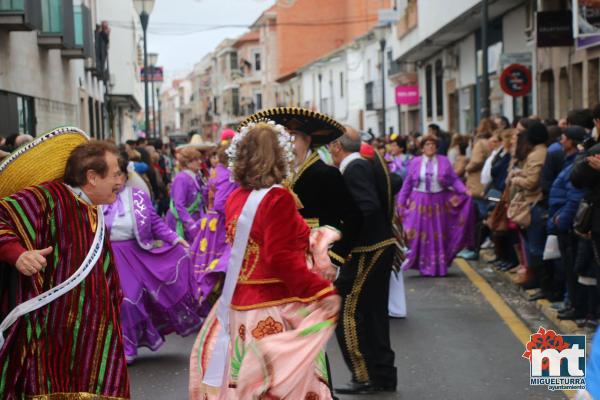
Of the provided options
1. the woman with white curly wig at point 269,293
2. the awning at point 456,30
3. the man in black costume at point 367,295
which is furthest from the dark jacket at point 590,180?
the awning at point 456,30

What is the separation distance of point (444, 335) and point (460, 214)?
4291 millimetres

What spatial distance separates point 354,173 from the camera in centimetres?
712

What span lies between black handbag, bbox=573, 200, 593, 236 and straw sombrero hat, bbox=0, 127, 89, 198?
488 centimetres

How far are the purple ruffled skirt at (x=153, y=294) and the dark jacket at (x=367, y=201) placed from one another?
2101mm

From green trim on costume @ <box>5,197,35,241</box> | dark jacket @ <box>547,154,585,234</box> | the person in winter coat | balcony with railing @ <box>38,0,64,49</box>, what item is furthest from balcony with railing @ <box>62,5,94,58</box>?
green trim on costume @ <box>5,197,35,241</box>

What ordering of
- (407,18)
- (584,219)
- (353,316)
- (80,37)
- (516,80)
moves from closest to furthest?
(353,316) → (584,219) → (516,80) → (80,37) → (407,18)

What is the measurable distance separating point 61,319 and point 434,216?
28.9ft

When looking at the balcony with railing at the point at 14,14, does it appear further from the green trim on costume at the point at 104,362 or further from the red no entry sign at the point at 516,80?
the green trim on costume at the point at 104,362

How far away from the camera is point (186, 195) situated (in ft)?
41.2

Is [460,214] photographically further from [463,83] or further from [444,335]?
[463,83]

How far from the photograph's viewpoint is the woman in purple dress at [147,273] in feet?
27.5

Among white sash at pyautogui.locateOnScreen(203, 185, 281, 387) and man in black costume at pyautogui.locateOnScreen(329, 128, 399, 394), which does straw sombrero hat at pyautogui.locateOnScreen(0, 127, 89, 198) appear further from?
man in black costume at pyautogui.locateOnScreen(329, 128, 399, 394)

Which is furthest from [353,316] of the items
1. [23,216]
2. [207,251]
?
[207,251]

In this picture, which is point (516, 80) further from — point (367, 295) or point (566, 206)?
point (367, 295)
